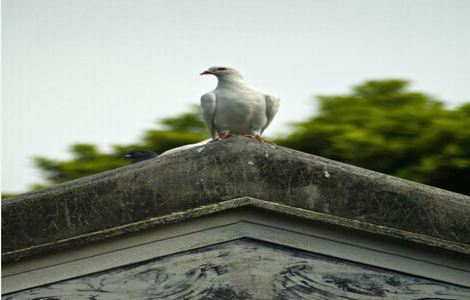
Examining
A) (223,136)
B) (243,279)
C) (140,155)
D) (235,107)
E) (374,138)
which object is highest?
(374,138)

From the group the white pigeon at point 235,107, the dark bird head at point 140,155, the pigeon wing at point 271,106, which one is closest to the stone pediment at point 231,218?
the white pigeon at point 235,107

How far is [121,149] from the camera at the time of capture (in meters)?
10.5

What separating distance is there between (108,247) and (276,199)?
0.94 m

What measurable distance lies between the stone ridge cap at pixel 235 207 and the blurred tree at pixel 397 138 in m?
3.97

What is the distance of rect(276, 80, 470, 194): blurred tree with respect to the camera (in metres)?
9.16

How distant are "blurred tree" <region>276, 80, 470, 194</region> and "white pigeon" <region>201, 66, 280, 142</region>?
305cm

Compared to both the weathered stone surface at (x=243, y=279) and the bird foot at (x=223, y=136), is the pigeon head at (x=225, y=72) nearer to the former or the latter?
the bird foot at (x=223, y=136)

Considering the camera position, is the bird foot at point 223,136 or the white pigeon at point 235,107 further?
the white pigeon at point 235,107

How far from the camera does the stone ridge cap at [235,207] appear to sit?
505 centimetres

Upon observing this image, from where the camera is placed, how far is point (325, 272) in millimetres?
5051

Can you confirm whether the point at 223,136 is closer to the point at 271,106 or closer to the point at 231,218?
the point at 271,106

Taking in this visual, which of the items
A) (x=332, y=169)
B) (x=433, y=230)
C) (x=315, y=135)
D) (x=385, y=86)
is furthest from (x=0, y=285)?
(x=385, y=86)

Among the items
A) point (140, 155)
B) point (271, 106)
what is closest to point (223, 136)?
point (271, 106)

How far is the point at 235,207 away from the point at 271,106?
5.25 ft
